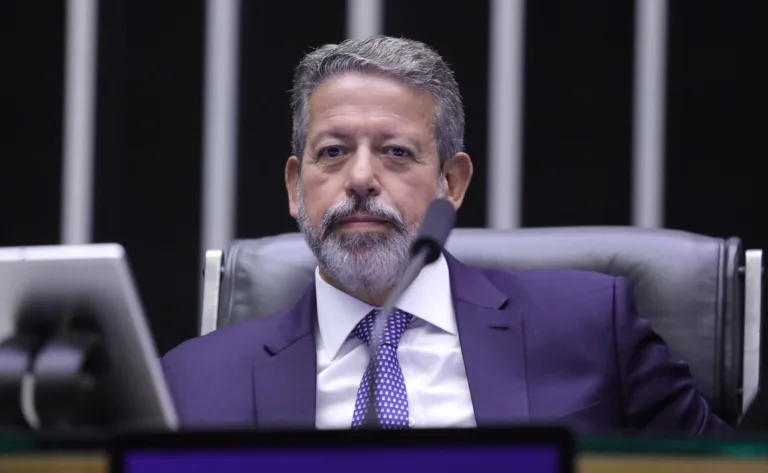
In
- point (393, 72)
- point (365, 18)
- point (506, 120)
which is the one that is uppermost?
point (365, 18)

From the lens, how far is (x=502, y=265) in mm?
2023

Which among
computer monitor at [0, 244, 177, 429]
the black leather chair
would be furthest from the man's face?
computer monitor at [0, 244, 177, 429]

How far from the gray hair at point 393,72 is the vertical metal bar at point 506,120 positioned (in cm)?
128

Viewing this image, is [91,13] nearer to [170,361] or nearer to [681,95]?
[681,95]

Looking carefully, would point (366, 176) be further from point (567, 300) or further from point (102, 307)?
point (102, 307)

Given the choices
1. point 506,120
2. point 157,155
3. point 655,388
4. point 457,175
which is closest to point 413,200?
point 457,175

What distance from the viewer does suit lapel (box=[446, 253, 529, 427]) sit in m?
1.79

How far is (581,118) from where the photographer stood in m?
3.34

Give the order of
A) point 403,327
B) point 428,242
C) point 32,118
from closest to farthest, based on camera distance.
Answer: point 428,242 → point 403,327 → point 32,118

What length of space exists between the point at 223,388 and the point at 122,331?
2.30 ft

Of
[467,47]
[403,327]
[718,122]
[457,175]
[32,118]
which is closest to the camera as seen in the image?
[403,327]

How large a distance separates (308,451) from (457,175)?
126cm

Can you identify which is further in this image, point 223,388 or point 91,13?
point 91,13

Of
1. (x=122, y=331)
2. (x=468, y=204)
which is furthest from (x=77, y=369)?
(x=468, y=204)
